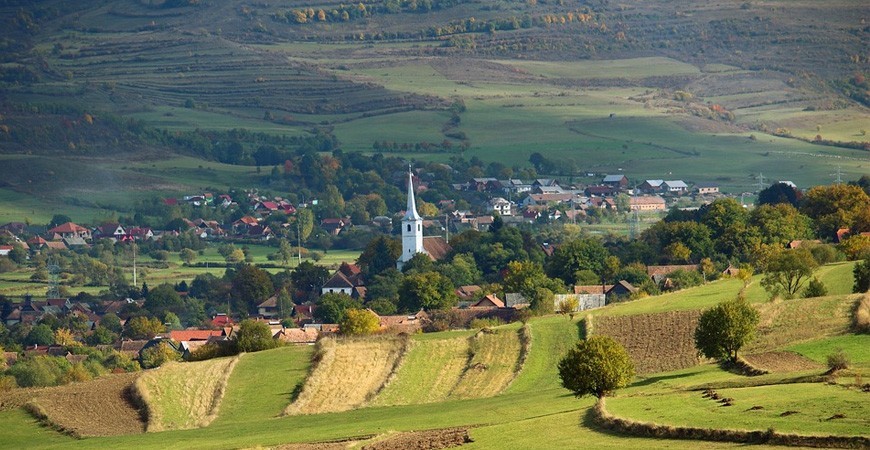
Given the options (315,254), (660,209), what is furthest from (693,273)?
(660,209)

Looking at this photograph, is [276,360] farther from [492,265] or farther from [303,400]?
[492,265]

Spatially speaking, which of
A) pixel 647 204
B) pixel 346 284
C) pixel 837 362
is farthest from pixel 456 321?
pixel 647 204

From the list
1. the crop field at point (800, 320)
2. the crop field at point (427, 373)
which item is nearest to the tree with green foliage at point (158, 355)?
the crop field at point (427, 373)

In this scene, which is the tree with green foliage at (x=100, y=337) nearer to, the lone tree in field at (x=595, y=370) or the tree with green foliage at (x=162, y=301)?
the tree with green foliage at (x=162, y=301)

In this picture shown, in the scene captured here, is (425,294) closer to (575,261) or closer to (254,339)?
(575,261)

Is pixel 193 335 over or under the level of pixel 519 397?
under

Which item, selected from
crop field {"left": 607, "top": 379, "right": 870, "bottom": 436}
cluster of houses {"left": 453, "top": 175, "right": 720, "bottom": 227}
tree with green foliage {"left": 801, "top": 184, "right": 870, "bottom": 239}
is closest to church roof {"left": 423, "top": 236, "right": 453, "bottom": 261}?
tree with green foliage {"left": 801, "top": 184, "right": 870, "bottom": 239}

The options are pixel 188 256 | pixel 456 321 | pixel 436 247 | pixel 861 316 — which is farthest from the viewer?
pixel 188 256
